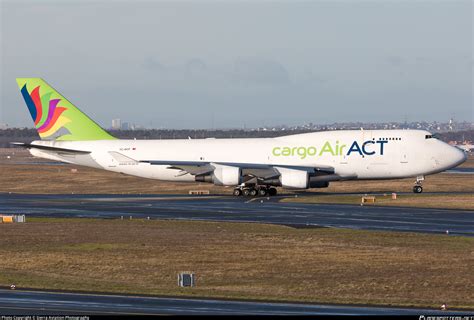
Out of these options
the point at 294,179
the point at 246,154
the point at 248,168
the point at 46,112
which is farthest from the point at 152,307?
the point at 46,112

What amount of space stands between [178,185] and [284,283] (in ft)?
196

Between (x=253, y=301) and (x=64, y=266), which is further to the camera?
(x=64, y=266)

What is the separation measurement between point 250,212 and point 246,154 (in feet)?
50.1

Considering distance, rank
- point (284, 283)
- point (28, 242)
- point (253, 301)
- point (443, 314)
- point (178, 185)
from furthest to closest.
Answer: point (178, 185), point (28, 242), point (284, 283), point (253, 301), point (443, 314)

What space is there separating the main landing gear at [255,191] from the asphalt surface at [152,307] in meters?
45.0

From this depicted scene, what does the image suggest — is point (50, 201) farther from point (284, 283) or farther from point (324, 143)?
point (284, 283)

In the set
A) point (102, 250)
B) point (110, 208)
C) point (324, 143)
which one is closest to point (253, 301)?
point (102, 250)

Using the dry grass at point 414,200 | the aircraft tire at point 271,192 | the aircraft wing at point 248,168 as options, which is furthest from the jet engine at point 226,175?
the dry grass at point 414,200

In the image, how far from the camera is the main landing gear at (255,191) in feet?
241

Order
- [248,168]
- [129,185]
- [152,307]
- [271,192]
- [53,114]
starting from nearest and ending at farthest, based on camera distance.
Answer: [152,307] < [248,168] < [271,192] < [53,114] < [129,185]

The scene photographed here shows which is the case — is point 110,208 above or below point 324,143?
below

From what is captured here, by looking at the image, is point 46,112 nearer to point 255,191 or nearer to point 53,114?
point 53,114

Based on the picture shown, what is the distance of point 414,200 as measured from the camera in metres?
65.6

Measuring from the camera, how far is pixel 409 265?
36000 millimetres
